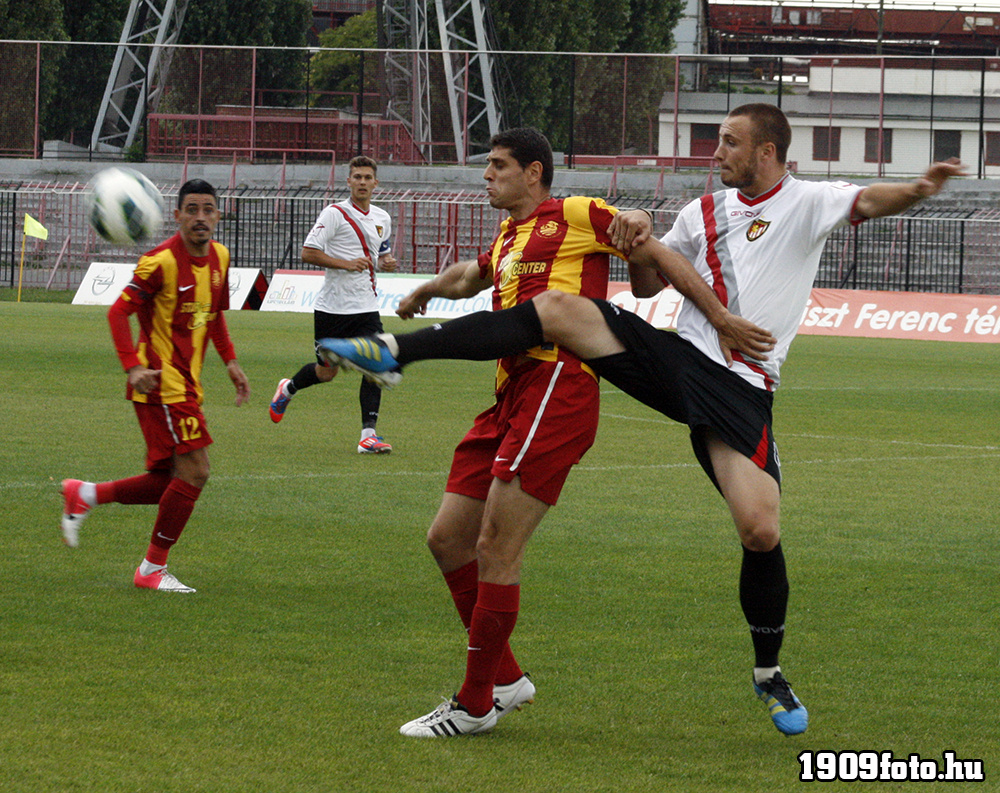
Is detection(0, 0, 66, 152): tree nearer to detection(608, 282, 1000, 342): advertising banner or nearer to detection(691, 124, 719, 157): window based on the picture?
detection(691, 124, 719, 157): window

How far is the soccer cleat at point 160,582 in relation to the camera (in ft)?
21.4

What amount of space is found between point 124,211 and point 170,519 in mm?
1824

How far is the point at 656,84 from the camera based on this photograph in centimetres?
3678

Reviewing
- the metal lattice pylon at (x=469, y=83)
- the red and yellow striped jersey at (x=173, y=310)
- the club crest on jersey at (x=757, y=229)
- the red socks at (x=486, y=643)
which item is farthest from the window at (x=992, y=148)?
the red socks at (x=486, y=643)

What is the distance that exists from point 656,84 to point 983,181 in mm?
8801

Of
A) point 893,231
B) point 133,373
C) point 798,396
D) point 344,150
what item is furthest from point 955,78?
point 133,373

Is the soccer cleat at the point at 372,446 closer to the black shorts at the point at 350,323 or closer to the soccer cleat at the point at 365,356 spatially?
the black shorts at the point at 350,323

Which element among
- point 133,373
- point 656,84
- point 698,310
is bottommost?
point 133,373

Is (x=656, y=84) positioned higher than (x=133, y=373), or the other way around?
(x=656, y=84)

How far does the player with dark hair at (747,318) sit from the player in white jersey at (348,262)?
680 centimetres

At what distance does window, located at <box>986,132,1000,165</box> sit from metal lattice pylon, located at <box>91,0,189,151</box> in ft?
70.7

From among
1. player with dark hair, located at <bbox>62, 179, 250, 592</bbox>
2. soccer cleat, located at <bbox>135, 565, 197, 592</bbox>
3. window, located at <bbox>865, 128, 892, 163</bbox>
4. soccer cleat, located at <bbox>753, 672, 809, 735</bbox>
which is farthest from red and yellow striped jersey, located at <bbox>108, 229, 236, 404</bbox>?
window, located at <bbox>865, 128, 892, 163</bbox>

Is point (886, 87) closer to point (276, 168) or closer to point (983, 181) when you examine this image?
point (983, 181)

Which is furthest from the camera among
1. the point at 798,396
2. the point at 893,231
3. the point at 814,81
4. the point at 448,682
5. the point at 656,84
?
the point at 814,81
